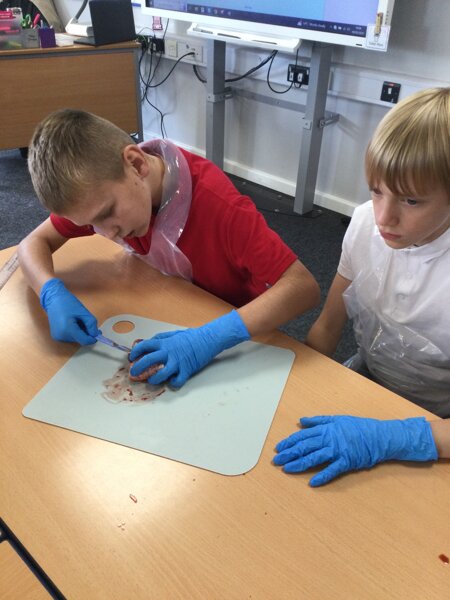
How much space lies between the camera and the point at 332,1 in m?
1.99

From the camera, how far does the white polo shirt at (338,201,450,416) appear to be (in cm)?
87

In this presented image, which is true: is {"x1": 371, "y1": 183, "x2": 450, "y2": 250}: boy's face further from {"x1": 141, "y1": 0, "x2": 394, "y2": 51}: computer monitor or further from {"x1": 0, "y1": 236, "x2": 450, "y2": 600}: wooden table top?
{"x1": 141, "y1": 0, "x2": 394, "y2": 51}: computer monitor

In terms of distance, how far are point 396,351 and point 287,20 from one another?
180 centimetres

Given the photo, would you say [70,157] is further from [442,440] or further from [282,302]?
[442,440]

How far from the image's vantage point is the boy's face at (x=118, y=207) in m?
0.83

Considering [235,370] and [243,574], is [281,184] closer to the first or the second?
[235,370]

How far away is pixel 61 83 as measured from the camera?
2480 millimetres

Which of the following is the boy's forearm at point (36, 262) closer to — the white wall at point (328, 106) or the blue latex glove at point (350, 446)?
the blue latex glove at point (350, 446)

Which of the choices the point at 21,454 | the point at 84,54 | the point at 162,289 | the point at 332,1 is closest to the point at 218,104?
the point at 84,54

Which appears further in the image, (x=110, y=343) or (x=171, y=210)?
(x=171, y=210)

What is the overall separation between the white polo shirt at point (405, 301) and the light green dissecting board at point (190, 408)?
0.25 meters

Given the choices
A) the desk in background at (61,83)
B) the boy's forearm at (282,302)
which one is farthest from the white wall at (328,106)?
the boy's forearm at (282,302)

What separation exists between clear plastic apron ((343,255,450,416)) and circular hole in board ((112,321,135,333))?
1.44 feet

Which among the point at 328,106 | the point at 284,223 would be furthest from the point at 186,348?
the point at 328,106
